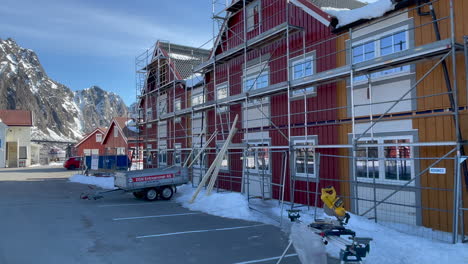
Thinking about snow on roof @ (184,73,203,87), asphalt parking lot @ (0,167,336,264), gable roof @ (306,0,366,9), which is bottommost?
asphalt parking lot @ (0,167,336,264)

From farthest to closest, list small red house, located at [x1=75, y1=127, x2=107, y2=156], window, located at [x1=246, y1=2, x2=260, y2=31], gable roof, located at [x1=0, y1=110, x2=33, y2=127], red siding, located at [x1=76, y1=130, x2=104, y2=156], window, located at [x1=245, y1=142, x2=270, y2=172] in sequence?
gable roof, located at [x1=0, y1=110, x2=33, y2=127], red siding, located at [x1=76, y1=130, x2=104, y2=156], small red house, located at [x1=75, y1=127, x2=107, y2=156], window, located at [x1=246, y1=2, x2=260, y2=31], window, located at [x1=245, y1=142, x2=270, y2=172]

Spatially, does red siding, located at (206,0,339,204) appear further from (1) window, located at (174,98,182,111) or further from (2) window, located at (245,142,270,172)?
(1) window, located at (174,98,182,111)

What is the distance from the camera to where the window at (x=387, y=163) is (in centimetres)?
955

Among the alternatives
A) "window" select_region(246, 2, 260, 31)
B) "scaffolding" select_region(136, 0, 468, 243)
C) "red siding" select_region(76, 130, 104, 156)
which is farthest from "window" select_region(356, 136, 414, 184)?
"red siding" select_region(76, 130, 104, 156)

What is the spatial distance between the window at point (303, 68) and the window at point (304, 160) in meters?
1.75

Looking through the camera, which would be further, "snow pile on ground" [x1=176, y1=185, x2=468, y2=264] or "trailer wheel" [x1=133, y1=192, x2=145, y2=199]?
"trailer wheel" [x1=133, y1=192, x2=145, y2=199]

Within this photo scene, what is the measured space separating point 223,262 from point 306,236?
320 cm

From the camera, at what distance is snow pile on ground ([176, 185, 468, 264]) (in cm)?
661

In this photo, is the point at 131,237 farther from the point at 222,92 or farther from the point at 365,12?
the point at 222,92

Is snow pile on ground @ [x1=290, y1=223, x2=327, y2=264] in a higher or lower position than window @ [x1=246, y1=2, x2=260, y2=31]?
lower

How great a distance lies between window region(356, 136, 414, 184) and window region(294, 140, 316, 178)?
1.86 meters

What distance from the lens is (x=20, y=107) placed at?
10056cm

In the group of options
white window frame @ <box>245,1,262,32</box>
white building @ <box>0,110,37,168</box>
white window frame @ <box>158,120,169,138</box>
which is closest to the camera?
white window frame @ <box>245,1,262,32</box>

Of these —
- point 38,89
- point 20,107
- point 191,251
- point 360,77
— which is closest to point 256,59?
point 360,77
